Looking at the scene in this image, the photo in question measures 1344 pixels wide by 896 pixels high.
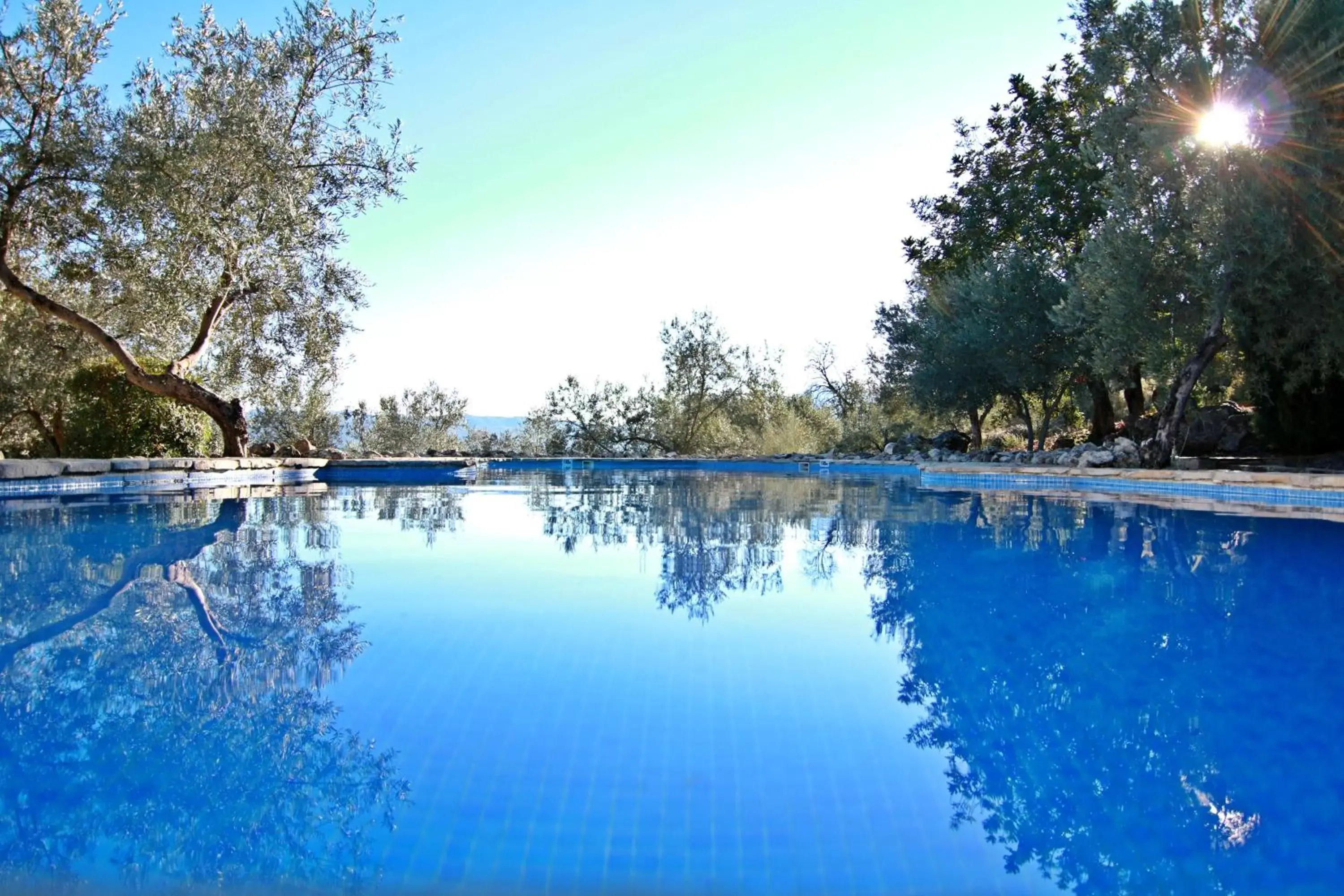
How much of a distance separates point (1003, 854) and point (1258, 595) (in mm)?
4149

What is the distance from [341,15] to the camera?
11.5 m

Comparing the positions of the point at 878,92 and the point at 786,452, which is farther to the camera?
the point at 786,452

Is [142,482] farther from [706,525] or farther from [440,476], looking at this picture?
[706,525]

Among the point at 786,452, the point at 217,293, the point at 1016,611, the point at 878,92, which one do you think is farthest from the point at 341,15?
the point at 786,452

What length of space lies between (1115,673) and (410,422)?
80.2 ft

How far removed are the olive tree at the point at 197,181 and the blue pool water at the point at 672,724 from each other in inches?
240

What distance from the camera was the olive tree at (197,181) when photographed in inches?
401

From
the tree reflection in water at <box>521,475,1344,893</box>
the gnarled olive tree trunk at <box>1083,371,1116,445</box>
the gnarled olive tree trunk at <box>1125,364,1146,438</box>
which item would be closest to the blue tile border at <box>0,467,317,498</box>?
the tree reflection in water at <box>521,475,1344,893</box>

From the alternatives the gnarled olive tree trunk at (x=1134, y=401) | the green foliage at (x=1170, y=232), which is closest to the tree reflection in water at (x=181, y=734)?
the green foliage at (x=1170, y=232)

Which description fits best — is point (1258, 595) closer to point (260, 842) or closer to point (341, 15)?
point (260, 842)

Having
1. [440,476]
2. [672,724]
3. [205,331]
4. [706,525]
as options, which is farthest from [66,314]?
[672,724]

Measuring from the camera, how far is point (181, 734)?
286 cm

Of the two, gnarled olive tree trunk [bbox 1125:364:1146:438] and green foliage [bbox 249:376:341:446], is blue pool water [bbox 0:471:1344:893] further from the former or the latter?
green foliage [bbox 249:376:341:446]

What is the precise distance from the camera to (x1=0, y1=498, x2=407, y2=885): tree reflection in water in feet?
6.99
